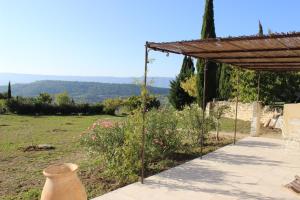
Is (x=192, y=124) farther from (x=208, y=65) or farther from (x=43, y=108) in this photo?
(x=43, y=108)

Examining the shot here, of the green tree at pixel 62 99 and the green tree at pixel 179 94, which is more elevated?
the green tree at pixel 179 94

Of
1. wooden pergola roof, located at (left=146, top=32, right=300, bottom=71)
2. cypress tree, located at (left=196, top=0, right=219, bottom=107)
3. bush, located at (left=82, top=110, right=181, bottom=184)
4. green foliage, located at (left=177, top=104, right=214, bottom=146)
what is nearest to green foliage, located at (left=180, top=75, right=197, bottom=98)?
cypress tree, located at (left=196, top=0, right=219, bottom=107)

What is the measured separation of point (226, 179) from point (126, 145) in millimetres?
2250

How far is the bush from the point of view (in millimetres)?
7070

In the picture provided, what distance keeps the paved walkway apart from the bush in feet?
1.87

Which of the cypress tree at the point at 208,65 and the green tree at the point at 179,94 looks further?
the green tree at the point at 179,94

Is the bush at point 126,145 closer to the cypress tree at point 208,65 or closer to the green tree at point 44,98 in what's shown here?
the cypress tree at point 208,65

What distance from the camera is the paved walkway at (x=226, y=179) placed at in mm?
5949

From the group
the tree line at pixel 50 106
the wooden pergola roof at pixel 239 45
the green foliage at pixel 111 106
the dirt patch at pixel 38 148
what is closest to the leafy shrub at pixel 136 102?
the wooden pergola roof at pixel 239 45

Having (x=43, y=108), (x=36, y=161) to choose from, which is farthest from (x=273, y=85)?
(x=43, y=108)

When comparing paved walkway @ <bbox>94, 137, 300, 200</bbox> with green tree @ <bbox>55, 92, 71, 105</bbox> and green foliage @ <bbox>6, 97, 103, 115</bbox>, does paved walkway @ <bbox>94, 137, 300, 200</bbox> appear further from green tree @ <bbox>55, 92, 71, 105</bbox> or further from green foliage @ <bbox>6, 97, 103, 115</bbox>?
green tree @ <bbox>55, 92, 71, 105</bbox>

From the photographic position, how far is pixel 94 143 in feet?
24.7

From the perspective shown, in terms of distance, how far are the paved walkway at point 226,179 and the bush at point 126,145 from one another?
57 centimetres

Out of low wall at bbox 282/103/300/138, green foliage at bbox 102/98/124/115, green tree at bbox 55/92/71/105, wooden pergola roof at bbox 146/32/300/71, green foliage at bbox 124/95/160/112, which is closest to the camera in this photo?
wooden pergola roof at bbox 146/32/300/71
